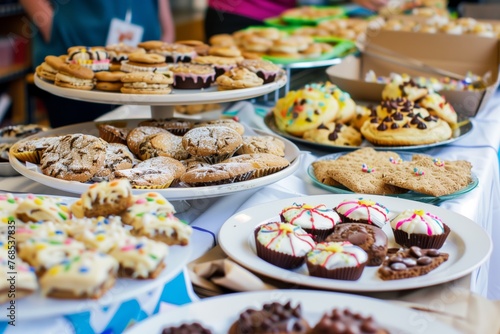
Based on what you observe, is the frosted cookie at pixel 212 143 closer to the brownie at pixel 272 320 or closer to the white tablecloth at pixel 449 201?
the white tablecloth at pixel 449 201

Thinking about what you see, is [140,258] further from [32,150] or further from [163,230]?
[32,150]

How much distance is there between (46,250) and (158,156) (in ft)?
1.90

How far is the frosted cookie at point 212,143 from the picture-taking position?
1.27 meters

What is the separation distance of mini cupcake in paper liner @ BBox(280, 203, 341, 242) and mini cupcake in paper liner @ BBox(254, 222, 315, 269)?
0.05 metres

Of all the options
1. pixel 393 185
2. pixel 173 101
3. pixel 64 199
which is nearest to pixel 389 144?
pixel 393 185

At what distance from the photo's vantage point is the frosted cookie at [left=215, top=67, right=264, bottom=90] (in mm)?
1428

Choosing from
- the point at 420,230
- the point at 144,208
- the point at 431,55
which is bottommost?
the point at 431,55

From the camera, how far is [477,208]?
4.35 ft

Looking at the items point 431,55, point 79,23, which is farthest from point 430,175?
point 79,23

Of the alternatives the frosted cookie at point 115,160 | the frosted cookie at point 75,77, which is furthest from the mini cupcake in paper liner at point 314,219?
the frosted cookie at point 75,77

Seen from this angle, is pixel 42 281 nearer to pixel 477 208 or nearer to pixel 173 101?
pixel 173 101

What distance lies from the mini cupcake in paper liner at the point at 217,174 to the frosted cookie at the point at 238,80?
12.0 inches

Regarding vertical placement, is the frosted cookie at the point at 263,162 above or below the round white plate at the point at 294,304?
below

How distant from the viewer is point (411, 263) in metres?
0.92
